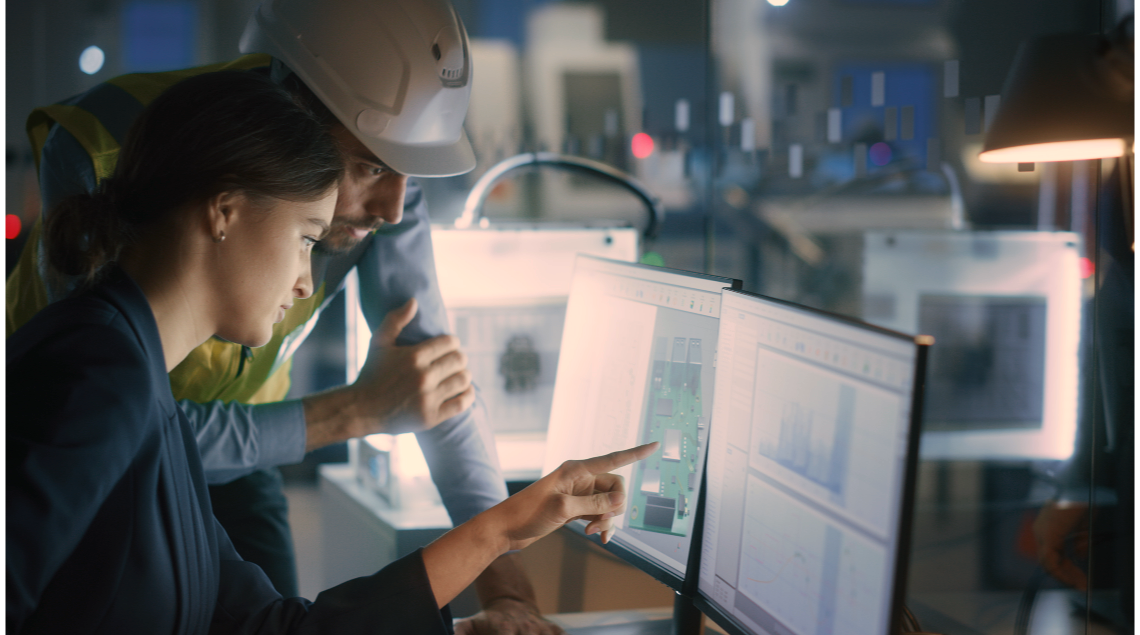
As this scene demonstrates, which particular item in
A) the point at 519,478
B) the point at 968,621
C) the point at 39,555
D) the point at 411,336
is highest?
the point at 411,336

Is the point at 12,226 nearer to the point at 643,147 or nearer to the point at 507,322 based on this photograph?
the point at 507,322

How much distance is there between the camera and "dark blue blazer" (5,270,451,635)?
52cm

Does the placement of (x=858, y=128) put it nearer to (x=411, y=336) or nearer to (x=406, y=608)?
(x=411, y=336)

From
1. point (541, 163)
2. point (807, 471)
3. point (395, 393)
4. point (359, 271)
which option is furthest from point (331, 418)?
point (807, 471)

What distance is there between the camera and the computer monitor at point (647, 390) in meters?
0.72

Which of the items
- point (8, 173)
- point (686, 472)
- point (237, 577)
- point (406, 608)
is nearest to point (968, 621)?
point (686, 472)

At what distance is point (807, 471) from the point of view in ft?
1.82

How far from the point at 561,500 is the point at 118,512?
349 mm

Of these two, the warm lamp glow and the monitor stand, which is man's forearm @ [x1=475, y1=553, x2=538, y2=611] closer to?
the monitor stand

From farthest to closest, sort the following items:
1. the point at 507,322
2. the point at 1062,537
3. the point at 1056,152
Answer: the point at 1062,537 < the point at 507,322 < the point at 1056,152

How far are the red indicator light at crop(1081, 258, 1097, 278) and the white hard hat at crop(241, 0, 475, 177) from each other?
3.96 feet

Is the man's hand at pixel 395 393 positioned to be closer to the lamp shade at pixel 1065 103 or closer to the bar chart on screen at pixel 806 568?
the bar chart on screen at pixel 806 568

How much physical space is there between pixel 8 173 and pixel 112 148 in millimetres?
619

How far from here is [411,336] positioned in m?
1.08
